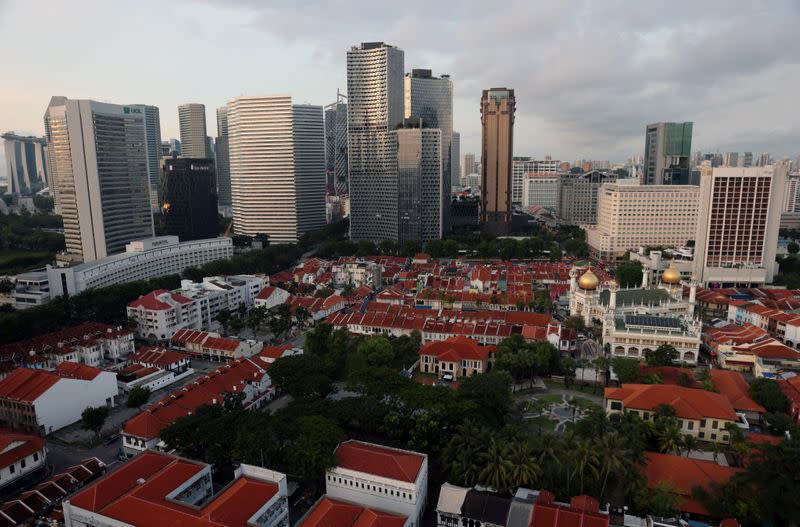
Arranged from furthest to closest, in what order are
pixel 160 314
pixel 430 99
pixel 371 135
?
pixel 430 99 < pixel 371 135 < pixel 160 314

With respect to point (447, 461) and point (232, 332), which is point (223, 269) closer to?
point (232, 332)

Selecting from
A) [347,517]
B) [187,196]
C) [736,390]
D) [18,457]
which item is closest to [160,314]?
[18,457]

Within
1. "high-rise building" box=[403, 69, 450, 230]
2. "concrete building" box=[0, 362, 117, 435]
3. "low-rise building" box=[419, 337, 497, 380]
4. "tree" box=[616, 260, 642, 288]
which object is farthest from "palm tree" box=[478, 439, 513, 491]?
"high-rise building" box=[403, 69, 450, 230]

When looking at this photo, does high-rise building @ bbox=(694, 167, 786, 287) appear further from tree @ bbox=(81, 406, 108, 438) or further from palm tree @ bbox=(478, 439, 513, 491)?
tree @ bbox=(81, 406, 108, 438)

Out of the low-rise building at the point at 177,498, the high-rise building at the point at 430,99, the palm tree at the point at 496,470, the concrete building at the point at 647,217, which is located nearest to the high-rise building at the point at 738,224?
the concrete building at the point at 647,217

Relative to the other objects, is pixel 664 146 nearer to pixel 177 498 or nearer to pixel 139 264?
pixel 139 264

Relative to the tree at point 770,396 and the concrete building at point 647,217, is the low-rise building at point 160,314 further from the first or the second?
the concrete building at point 647,217
